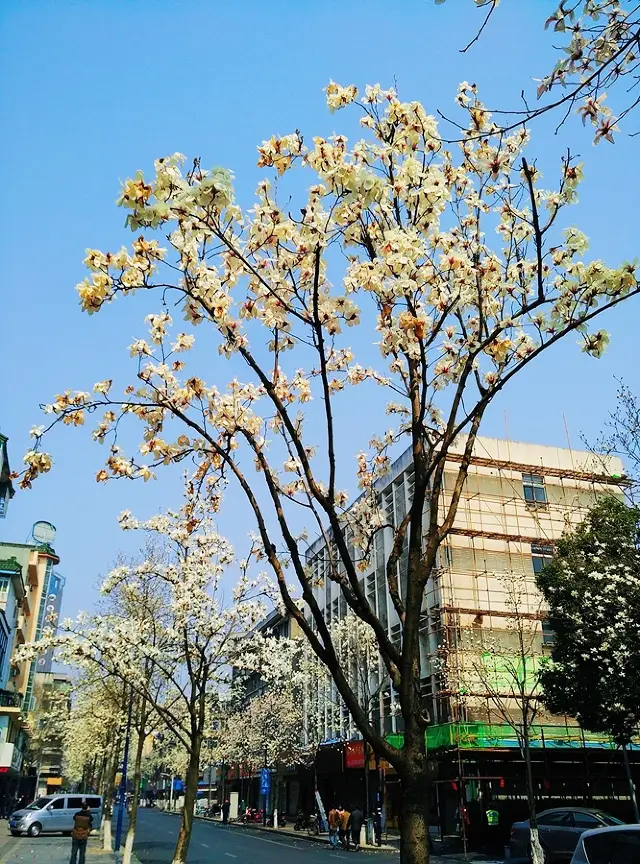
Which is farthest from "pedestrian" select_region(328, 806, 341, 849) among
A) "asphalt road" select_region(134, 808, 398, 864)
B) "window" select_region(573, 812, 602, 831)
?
"window" select_region(573, 812, 602, 831)

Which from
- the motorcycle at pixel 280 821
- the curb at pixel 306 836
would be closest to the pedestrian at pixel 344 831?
the curb at pixel 306 836

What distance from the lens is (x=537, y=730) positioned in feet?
93.0

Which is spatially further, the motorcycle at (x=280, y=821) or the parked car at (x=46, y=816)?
the motorcycle at (x=280, y=821)

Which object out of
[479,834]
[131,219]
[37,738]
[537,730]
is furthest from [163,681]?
[37,738]

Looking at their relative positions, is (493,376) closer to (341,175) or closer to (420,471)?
(420,471)

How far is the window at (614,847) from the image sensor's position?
6973 millimetres

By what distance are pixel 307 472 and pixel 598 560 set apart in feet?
59.6

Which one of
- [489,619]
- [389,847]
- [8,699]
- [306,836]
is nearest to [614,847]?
[389,847]

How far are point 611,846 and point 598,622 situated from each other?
1554 centimetres

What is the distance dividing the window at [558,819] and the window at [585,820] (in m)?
0.14

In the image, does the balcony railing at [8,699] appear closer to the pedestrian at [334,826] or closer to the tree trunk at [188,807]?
the pedestrian at [334,826]

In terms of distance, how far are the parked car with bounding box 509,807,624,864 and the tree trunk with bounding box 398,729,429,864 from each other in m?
15.5

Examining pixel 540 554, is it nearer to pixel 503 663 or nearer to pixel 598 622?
pixel 503 663

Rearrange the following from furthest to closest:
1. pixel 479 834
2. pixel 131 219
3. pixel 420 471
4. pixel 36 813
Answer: pixel 36 813
pixel 479 834
pixel 420 471
pixel 131 219
